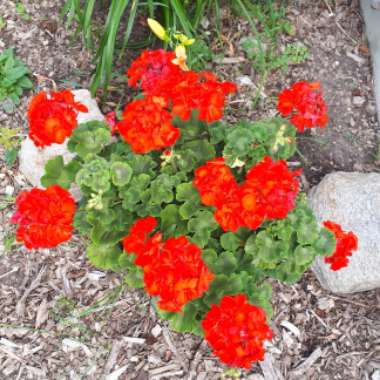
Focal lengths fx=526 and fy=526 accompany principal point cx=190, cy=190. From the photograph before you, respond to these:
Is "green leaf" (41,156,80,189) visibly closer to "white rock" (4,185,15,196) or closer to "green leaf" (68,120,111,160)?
"green leaf" (68,120,111,160)

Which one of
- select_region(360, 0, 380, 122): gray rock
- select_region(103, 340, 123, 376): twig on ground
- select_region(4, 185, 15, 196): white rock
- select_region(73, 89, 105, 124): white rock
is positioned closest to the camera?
select_region(103, 340, 123, 376): twig on ground

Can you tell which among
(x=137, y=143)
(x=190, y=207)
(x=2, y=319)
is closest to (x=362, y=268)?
(x=190, y=207)

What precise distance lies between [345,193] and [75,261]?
156cm

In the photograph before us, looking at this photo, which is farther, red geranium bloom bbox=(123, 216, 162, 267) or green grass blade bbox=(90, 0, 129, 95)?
green grass blade bbox=(90, 0, 129, 95)

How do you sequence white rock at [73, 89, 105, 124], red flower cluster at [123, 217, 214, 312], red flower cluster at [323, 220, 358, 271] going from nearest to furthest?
red flower cluster at [123, 217, 214, 312]
red flower cluster at [323, 220, 358, 271]
white rock at [73, 89, 105, 124]

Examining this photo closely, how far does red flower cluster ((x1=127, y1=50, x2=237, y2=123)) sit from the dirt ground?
1200 mm

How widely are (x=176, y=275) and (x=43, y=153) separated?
1455 millimetres

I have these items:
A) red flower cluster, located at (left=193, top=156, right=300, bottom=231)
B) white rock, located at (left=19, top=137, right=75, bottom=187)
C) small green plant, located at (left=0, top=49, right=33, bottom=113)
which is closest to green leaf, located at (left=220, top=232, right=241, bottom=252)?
red flower cluster, located at (left=193, top=156, right=300, bottom=231)

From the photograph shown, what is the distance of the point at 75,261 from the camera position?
2.96 m

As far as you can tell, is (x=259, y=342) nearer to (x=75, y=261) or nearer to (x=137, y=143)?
(x=137, y=143)

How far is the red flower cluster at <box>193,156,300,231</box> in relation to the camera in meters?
1.80

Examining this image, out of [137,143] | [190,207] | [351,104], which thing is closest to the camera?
[137,143]

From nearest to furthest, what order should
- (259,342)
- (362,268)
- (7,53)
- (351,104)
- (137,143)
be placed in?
1. (259,342)
2. (137,143)
3. (362,268)
4. (7,53)
5. (351,104)

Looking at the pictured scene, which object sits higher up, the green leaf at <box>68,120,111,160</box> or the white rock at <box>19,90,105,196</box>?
the green leaf at <box>68,120,111,160</box>
